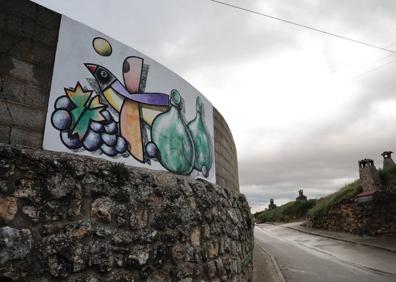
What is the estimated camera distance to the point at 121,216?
4312 millimetres

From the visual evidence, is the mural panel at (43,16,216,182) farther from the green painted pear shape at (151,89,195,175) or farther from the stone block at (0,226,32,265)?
the stone block at (0,226,32,265)

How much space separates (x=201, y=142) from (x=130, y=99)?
2457 millimetres

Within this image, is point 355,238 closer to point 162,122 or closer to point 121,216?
Answer: point 162,122

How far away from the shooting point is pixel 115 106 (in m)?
5.26

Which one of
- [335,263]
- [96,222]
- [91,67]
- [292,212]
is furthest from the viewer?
[292,212]

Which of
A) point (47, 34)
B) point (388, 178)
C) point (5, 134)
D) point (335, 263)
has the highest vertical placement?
point (388, 178)

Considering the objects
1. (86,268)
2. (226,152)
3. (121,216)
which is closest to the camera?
(86,268)

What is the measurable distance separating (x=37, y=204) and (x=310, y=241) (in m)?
A: 20.7

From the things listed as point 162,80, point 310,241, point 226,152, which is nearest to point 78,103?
point 162,80

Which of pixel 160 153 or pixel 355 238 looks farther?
pixel 355 238

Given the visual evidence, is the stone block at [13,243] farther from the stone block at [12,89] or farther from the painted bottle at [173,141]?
the painted bottle at [173,141]

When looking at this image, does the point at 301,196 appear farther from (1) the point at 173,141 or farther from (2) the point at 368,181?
(1) the point at 173,141

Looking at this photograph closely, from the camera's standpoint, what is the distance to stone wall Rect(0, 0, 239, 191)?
13.0 feet

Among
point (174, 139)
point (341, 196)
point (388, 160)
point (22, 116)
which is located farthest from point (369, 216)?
point (22, 116)
